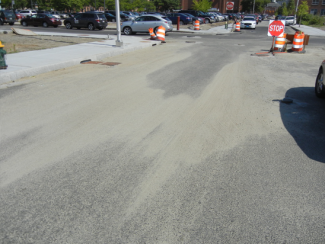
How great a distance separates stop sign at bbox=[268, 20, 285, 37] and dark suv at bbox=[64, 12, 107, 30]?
1964cm

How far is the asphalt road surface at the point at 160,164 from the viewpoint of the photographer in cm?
291

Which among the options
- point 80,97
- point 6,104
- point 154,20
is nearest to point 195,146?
point 80,97

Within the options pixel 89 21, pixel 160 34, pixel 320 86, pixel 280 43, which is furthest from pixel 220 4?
pixel 320 86

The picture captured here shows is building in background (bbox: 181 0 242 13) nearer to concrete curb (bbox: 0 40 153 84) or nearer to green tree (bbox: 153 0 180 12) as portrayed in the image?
green tree (bbox: 153 0 180 12)

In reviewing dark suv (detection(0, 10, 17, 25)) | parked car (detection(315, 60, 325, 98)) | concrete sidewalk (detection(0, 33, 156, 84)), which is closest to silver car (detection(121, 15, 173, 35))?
concrete sidewalk (detection(0, 33, 156, 84))

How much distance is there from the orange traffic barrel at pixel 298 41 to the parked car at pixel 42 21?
2703 centimetres

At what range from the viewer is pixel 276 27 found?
1527 centimetres

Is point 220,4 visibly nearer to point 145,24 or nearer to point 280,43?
point 145,24

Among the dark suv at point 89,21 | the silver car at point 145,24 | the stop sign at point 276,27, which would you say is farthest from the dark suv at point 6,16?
the stop sign at point 276,27

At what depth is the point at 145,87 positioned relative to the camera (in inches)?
318

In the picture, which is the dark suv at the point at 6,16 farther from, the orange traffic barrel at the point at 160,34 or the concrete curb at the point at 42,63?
the concrete curb at the point at 42,63

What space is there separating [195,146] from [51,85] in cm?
534

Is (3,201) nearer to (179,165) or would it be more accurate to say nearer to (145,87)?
(179,165)

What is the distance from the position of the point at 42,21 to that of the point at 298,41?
94.5 feet
